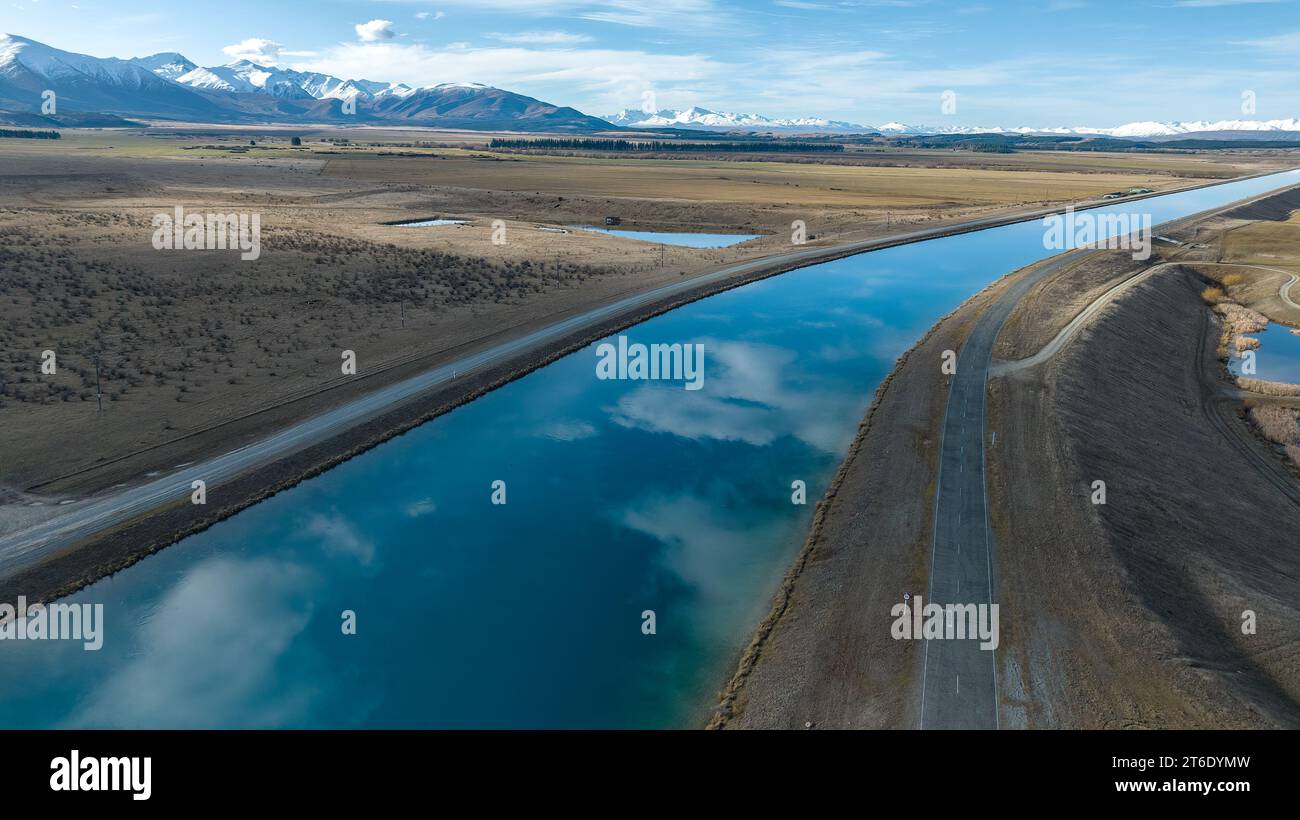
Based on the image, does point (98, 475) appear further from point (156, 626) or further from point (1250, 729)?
point (1250, 729)

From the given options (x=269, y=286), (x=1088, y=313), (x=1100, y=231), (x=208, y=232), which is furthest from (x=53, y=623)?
(x=1100, y=231)

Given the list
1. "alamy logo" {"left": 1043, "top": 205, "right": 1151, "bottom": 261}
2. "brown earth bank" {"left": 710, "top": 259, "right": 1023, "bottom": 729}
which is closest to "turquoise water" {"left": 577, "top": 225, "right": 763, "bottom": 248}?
"alamy logo" {"left": 1043, "top": 205, "right": 1151, "bottom": 261}

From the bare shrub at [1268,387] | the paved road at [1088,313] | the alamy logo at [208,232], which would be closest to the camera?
the bare shrub at [1268,387]

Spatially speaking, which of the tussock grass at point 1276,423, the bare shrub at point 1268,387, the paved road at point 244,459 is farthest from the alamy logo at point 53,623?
the bare shrub at point 1268,387

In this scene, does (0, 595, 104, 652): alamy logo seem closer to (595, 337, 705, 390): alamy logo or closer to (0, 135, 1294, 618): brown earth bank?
(0, 135, 1294, 618): brown earth bank

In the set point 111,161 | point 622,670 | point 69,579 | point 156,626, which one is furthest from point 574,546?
point 111,161

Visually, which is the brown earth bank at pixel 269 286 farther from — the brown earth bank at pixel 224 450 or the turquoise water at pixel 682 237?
the turquoise water at pixel 682 237

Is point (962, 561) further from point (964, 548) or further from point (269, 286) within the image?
point (269, 286)
